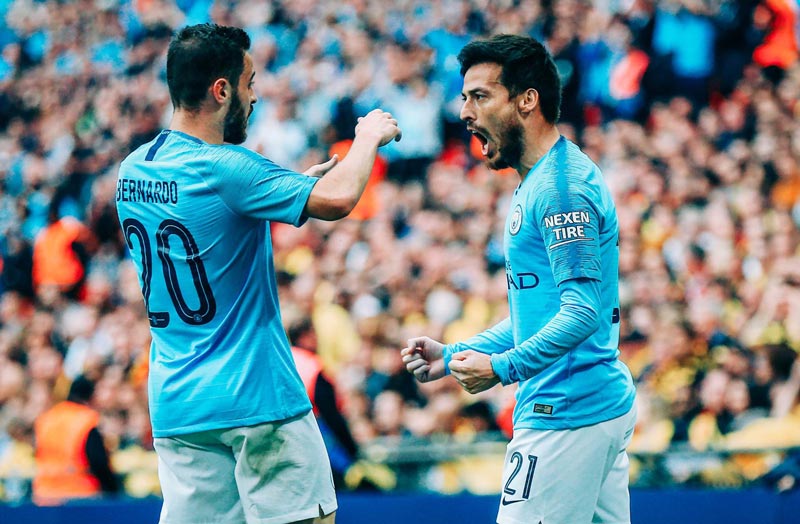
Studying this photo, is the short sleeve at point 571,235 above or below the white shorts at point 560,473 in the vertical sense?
above

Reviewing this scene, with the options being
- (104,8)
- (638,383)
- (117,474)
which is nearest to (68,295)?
(117,474)

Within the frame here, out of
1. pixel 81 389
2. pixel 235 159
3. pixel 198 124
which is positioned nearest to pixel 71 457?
pixel 81 389

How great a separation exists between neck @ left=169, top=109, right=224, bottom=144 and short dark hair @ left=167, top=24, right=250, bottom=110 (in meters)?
0.02

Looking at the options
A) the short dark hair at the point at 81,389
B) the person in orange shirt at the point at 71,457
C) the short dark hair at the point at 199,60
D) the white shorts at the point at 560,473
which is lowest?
the person in orange shirt at the point at 71,457

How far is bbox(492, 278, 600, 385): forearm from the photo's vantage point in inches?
110

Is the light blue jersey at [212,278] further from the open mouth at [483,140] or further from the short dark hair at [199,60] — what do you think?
the open mouth at [483,140]

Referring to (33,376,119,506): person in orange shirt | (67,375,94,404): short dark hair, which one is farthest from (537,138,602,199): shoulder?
(67,375,94,404): short dark hair

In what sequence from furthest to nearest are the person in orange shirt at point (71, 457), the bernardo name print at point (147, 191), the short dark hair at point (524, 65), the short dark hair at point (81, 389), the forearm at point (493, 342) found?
the short dark hair at point (81, 389)
the person in orange shirt at point (71, 457)
the forearm at point (493, 342)
the short dark hair at point (524, 65)
the bernardo name print at point (147, 191)

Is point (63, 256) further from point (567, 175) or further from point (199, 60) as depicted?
point (567, 175)

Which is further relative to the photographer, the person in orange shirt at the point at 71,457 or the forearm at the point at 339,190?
the person in orange shirt at the point at 71,457

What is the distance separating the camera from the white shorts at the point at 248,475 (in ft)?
9.28

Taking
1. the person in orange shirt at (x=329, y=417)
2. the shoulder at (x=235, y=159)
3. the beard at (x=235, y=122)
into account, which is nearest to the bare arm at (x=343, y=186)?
the shoulder at (x=235, y=159)

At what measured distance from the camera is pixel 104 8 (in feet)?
32.2

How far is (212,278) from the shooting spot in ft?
9.31
